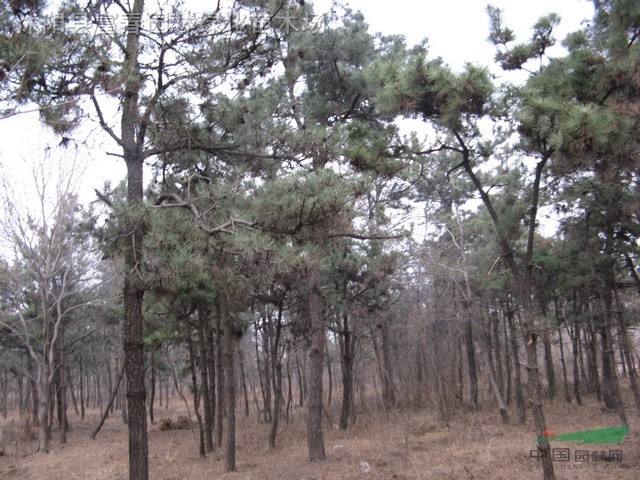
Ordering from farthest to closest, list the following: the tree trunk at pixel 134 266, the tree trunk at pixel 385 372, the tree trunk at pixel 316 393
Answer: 1. the tree trunk at pixel 385 372
2. the tree trunk at pixel 316 393
3. the tree trunk at pixel 134 266

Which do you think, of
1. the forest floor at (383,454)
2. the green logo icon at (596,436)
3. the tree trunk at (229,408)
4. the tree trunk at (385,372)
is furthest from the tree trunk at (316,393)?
the green logo icon at (596,436)

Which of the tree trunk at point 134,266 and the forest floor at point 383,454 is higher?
the tree trunk at point 134,266

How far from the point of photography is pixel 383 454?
922 cm

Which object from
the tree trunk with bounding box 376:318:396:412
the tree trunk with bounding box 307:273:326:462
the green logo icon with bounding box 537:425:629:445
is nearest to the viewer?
the green logo icon with bounding box 537:425:629:445

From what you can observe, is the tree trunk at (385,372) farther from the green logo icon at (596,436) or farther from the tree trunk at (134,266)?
the tree trunk at (134,266)

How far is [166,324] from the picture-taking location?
495 inches

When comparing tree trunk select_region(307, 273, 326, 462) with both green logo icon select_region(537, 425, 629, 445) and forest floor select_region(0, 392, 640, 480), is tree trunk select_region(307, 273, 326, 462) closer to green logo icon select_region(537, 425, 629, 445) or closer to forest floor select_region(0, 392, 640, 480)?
forest floor select_region(0, 392, 640, 480)

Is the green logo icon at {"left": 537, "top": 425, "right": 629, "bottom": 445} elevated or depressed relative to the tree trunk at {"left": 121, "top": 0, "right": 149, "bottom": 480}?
depressed

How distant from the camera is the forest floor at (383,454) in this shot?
7.64 metres

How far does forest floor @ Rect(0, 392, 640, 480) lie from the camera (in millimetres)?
7645

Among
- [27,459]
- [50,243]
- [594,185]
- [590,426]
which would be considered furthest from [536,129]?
[27,459]

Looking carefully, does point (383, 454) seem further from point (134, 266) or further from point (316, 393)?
point (134, 266)

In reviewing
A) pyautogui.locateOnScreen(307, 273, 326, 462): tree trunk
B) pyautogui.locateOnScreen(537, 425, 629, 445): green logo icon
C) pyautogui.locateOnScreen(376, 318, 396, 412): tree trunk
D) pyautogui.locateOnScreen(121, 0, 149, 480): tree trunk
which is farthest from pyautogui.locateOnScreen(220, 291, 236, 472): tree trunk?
pyautogui.locateOnScreen(537, 425, 629, 445): green logo icon

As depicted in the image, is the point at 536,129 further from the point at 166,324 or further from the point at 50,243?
the point at 50,243
